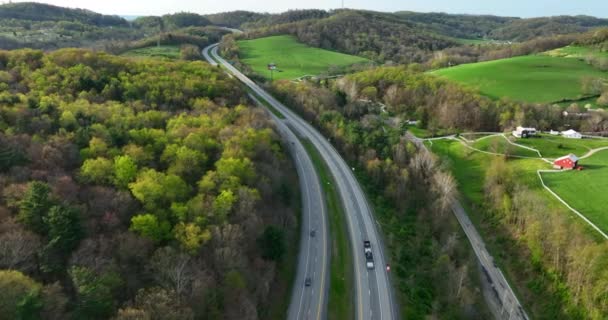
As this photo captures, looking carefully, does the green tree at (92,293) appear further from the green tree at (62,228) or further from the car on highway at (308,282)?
the car on highway at (308,282)

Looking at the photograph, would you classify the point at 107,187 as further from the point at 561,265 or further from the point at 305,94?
the point at 305,94

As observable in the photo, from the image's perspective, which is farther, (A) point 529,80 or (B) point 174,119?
(A) point 529,80

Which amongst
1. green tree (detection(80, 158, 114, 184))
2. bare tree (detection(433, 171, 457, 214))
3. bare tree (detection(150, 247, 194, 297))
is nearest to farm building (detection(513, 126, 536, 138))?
bare tree (detection(433, 171, 457, 214))

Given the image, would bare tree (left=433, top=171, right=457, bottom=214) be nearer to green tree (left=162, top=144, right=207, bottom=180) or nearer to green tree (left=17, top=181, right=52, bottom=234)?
green tree (left=162, top=144, right=207, bottom=180)

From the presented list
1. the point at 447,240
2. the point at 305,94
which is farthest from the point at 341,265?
the point at 305,94

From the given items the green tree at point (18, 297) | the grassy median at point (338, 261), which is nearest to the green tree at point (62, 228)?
the green tree at point (18, 297)
